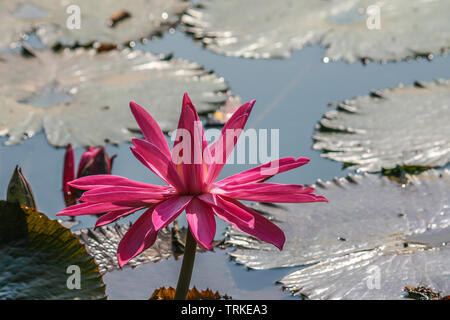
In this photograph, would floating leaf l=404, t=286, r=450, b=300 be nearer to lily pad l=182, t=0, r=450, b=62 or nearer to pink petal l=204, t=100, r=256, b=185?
pink petal l=204, t=100, r=256, b=185

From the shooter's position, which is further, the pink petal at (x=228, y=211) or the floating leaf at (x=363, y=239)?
the floating leaf at (x=363, y=239)

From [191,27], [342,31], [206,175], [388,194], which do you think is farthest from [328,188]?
[191,27]

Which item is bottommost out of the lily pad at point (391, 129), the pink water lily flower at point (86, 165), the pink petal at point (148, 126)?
the pink petal at point (148, 126)

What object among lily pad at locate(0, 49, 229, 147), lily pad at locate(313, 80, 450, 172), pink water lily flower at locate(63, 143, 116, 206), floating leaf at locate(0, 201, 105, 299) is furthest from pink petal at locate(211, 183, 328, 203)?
lily pad at locate(0, 49, 229, 147)

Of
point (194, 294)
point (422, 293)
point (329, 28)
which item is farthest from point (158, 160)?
point (329, 28)

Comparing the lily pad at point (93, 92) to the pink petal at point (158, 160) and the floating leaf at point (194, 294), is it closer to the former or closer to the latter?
the floating leaf at point (194, 294)

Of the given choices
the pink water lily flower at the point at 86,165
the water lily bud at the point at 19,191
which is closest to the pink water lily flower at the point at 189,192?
the water lily bud at the point at 19,191

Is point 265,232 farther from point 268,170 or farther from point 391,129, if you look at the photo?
point 391,129

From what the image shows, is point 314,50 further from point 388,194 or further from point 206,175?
point 206,175
